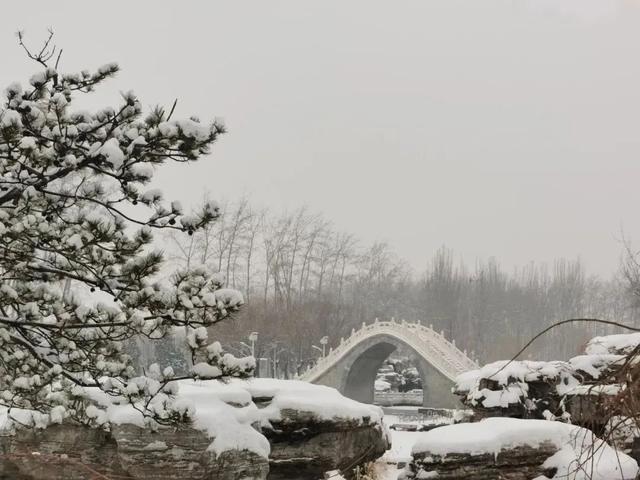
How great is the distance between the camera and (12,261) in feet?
15.1

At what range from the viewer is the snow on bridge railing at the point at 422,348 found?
3069cm

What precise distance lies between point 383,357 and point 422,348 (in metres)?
5.83

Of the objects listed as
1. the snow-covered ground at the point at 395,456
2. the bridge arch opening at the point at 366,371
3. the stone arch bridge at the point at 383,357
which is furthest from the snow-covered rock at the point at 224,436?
the bridge arch opening at the point at 366,371

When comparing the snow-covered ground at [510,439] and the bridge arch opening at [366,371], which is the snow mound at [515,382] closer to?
the snow-covered ground at [510,439]

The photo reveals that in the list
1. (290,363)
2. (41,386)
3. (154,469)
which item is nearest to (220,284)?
(41,386)

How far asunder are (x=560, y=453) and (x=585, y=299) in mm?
52833

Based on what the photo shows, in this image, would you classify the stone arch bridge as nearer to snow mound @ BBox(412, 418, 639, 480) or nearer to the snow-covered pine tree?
snow mound @ BBox(412, 418, 639, 480)

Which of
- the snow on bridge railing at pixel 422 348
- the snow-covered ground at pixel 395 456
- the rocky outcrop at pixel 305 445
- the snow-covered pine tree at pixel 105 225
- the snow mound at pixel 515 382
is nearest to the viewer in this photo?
the snow-covered pine tree at pixel 105 225

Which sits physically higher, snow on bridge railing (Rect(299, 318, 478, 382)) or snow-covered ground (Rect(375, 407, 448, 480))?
snow on bridge railing (Rect(299, 318, 478, 382))

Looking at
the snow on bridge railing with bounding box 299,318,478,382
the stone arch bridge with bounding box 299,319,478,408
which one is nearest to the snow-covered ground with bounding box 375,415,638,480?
the stone arch bridge with bounding box 299,319,478,408

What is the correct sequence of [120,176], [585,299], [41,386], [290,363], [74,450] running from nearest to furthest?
1. [120,176]
2. [41,386]
3. [74,450]
4. [290,363]
5. [585,299]

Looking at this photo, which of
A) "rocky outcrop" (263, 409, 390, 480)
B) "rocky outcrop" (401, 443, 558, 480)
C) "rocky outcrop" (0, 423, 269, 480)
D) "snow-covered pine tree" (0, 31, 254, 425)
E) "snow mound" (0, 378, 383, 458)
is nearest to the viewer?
"snow-covered pine tree" (0, 31, 254, 425)

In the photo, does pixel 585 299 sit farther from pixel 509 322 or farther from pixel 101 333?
pixel 101 333

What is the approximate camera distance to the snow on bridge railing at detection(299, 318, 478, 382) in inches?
1208
